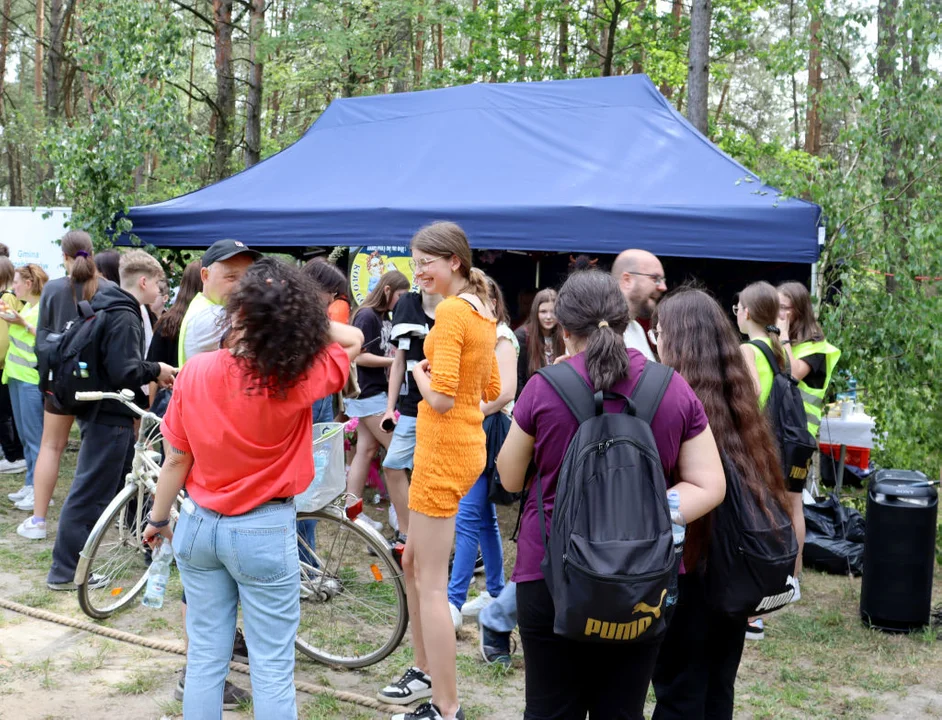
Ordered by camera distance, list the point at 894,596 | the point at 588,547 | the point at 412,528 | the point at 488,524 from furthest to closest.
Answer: the point at 894,596
the point at 488,524
the point at 412,528
the point at 588,547

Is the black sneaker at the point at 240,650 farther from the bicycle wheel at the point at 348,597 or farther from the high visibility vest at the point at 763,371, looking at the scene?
the high visibility vest at the point at 763,371

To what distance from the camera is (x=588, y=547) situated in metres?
2.20

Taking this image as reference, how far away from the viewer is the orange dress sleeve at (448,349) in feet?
10.3

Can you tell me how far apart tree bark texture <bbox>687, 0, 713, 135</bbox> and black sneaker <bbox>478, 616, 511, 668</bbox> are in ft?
22.3

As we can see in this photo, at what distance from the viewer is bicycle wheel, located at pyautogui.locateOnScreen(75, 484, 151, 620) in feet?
14.5

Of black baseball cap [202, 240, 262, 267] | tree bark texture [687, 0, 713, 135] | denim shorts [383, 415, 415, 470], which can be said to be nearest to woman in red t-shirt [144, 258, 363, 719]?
black baseball cap [202, 240, 262, 267]

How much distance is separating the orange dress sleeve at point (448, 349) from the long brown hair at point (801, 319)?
9.00 ft

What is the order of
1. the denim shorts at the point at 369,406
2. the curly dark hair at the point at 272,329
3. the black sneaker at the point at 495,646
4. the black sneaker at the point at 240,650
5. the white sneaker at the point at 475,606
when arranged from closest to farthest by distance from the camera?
the curly dark hair at the point at 272,329, the black sneaker at the point at 240,650, the black sneaker at the point at 495,646, the white sneaker at the point at 475,606, the denim shorts at the point at 369,406

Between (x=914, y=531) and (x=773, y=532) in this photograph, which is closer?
(x=773, y=532)

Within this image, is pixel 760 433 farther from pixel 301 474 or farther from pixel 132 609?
pixel 132 609

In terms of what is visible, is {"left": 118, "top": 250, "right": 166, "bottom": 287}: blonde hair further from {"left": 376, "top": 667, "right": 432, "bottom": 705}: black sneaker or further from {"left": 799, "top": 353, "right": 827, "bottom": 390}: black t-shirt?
{"left": 799, "top": 353, "right": 827, "bottom": 390}: black t-shirt

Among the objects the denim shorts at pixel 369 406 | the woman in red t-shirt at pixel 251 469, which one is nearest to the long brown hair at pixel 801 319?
the denim shorts at pixel 369 406

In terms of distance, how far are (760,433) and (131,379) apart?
3301 mm

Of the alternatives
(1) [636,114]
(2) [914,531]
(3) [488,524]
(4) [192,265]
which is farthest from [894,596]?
(1) [636,114]
